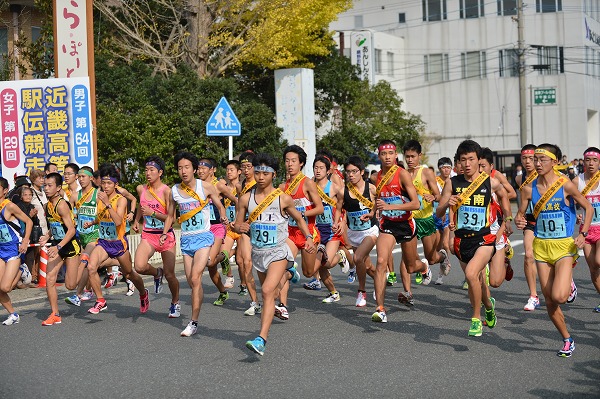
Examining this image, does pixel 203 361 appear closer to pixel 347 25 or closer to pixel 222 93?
pixel 222 93

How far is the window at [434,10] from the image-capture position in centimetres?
6153

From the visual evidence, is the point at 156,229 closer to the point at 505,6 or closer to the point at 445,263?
the point at 445,263

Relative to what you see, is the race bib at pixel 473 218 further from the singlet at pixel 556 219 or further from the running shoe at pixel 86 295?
the running shoe at pixel 86 295

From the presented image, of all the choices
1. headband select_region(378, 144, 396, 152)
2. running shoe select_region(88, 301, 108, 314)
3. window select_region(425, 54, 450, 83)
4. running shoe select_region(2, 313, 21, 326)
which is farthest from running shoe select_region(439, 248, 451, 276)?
window select_region(425, 54, 450, 83)

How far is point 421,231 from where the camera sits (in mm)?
14453

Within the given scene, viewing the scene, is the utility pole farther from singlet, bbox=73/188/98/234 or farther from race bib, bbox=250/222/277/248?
race bib, bbox=250/222/277/248

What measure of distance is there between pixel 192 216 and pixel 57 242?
229 cm

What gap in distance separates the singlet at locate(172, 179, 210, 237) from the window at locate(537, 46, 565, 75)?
50714mm

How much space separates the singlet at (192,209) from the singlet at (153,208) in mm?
623

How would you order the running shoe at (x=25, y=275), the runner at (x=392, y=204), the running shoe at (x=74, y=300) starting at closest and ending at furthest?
the runner at (x=392, y=204) < the running shoe at (x=74, y=300) < the running shoe at (x=25, y=275)

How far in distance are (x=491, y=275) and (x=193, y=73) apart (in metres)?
18.6

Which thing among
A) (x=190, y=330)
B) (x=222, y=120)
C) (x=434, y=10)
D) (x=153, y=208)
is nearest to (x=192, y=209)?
(x=153, y=208)

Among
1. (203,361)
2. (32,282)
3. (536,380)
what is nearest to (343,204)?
(203,361)

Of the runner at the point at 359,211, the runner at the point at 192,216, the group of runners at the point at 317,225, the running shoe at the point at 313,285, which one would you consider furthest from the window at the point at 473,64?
the runner at the point at 192,216
